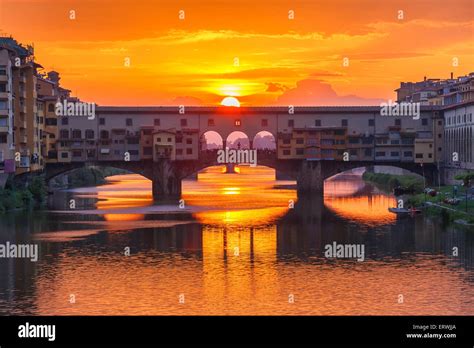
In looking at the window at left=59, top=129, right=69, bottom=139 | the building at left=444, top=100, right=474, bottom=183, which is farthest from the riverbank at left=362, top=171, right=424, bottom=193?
the window at left=59, top=129, right=69, bottom=139

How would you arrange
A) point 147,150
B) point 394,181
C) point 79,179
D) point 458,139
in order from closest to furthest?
point 458,139 < point 147,150 < point 394,181 < point 79,179

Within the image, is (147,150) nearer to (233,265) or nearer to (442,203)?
(442,203)

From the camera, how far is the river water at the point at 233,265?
37.9 metres

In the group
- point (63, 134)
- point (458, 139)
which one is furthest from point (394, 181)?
point (63, 134)

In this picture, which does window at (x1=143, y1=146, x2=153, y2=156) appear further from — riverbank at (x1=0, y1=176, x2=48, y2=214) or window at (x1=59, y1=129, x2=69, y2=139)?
riverbank at (x1=0, y1=176, x2=48, y2=214)

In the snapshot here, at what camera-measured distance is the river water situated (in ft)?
124

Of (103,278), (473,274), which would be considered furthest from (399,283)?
(103,278)

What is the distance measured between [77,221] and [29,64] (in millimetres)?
22714

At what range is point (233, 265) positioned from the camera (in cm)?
4862

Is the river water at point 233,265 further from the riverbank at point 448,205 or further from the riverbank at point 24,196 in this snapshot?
the riverbank at point 24,196

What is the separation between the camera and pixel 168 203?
92.3 meters
